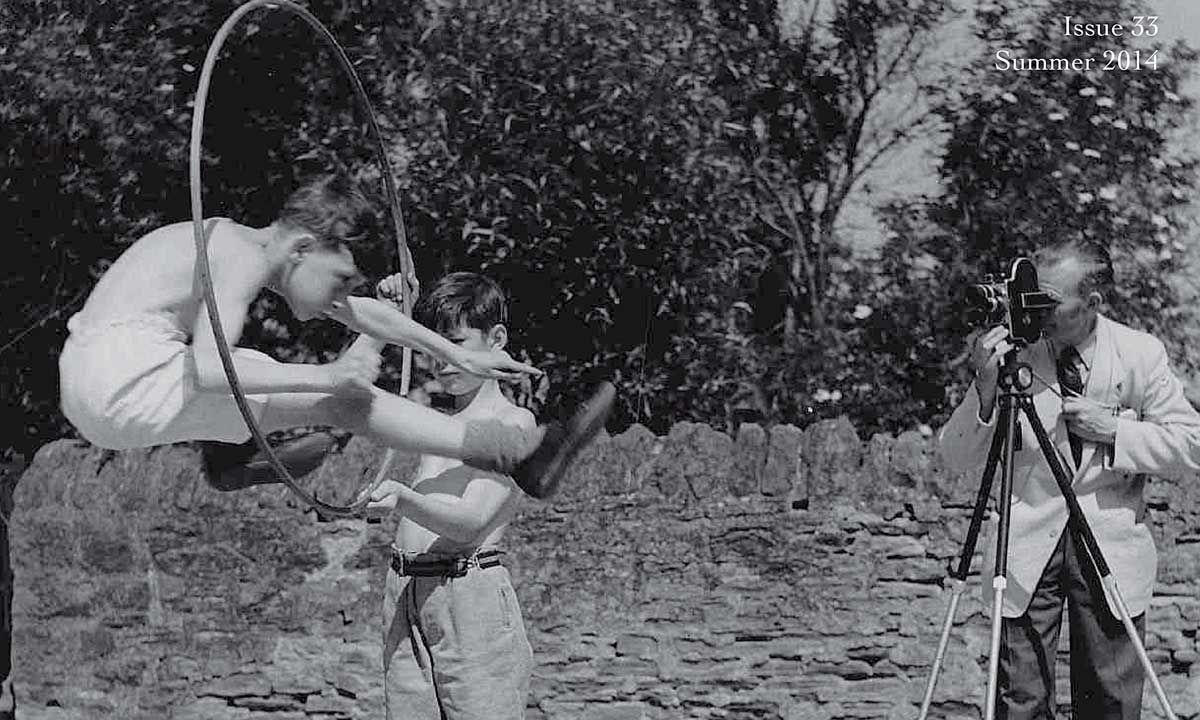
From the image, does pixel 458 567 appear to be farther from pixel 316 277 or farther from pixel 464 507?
pixel 316 277

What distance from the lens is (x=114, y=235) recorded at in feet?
36.9

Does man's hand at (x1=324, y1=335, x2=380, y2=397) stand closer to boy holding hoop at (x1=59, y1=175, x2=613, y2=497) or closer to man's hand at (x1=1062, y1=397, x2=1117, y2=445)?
boy holding hoop at (x1=59, y1=175, x2=613, y2=497)

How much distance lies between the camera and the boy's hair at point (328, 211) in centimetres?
555

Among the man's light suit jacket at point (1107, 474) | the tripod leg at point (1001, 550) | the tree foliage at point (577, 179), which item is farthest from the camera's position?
the tree foliage at point (577, 179)

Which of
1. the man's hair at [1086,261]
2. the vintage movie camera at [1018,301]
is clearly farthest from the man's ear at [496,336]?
the man's hair at [1086,261]

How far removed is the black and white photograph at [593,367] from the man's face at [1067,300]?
21 millimetres

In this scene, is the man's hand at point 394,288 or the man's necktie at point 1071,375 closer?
the man's necktie at point 1071,375

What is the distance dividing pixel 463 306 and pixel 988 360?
1.53 m

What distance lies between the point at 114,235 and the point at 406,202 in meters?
1.71

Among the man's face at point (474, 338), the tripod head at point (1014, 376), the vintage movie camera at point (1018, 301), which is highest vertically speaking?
the vintage movie camera at point (1018, 301)

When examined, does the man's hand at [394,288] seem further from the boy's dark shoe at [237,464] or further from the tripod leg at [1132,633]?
the tripod leg at [1132,633]

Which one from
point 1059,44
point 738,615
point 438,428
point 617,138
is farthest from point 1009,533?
point 1059,44

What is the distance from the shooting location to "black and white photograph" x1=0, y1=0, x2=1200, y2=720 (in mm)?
5707

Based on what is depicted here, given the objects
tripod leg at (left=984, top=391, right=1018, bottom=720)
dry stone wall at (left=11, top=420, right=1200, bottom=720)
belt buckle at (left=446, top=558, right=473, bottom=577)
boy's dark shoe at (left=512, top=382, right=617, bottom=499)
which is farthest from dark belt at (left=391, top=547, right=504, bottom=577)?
dry stone wall at (left=11, top=420, right=1200, bottom=720)
